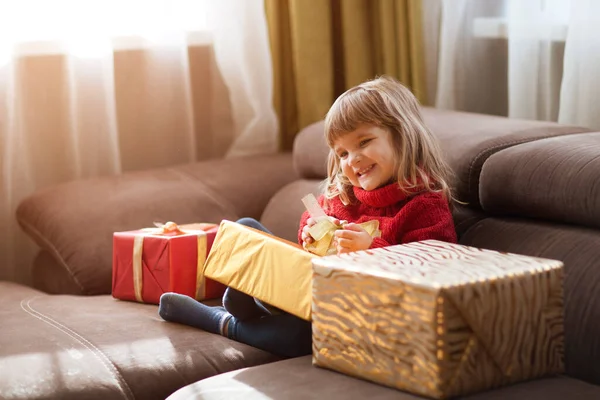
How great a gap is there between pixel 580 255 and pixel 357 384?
51 cm

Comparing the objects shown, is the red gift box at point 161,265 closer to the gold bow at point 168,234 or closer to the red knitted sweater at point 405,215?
the gold bow at point 168,234

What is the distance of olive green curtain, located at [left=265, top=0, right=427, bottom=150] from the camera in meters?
2.88

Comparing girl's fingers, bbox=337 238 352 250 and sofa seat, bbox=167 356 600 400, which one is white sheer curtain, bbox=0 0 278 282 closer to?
girl's fingers, bbox=337 238 352 250

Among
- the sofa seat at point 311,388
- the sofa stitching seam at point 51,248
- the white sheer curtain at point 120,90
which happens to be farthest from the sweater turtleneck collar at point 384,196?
the white sheer curtain at point 120,90

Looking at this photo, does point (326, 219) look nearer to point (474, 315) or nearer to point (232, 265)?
point (232, 265)

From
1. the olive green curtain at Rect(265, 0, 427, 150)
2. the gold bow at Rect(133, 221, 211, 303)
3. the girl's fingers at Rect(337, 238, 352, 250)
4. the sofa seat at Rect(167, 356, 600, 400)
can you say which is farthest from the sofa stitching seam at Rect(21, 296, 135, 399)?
the olive green curtain at Rect(265, 0, 427, 150)

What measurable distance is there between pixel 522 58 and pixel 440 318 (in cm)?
134

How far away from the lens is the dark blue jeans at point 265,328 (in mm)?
1827

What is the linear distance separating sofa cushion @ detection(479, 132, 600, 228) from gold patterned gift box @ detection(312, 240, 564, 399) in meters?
0.26

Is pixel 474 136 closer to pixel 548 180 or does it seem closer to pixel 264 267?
pixel 548 180

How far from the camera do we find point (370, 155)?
1.92 meters

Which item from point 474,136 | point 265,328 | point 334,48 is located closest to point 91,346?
point 265,328

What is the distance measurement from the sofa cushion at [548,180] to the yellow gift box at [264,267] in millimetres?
461

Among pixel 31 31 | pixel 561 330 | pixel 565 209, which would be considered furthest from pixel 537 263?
pixel 31 31
